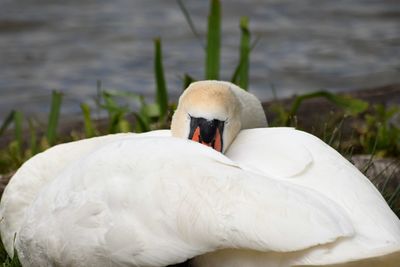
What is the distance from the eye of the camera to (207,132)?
13.6 feet

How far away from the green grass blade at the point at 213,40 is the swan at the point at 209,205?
1.81 metres

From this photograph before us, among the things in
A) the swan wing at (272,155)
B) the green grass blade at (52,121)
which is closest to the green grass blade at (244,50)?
the green grass blade at (52,121)

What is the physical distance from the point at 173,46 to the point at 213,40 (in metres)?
4.45

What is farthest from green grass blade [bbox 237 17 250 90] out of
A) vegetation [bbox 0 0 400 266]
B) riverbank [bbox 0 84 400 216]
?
riverbank [bbox 0 84 400 216]

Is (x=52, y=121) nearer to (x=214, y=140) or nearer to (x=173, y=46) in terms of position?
(x=214, y=140)

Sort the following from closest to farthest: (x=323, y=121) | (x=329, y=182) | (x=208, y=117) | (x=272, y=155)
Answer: (x=329, y=182) < (x=272, y=155) < (x=208, y=117) < (x=323, y=121)

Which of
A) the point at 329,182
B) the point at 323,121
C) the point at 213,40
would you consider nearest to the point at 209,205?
the point at 329,182

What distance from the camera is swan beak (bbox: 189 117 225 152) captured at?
4117 mm

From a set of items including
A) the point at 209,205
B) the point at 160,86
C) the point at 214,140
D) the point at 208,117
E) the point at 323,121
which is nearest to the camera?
the point at 209,205

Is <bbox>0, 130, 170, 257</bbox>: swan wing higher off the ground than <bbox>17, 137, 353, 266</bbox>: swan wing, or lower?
lower

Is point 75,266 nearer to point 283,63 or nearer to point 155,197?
point 155,197

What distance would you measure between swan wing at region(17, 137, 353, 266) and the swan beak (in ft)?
0.83

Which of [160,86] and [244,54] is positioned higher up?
[244,54]

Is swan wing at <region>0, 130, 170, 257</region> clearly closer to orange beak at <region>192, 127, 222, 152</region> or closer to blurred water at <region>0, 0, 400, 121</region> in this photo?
orange beak at <region>192, 127, 222, 152</region>
